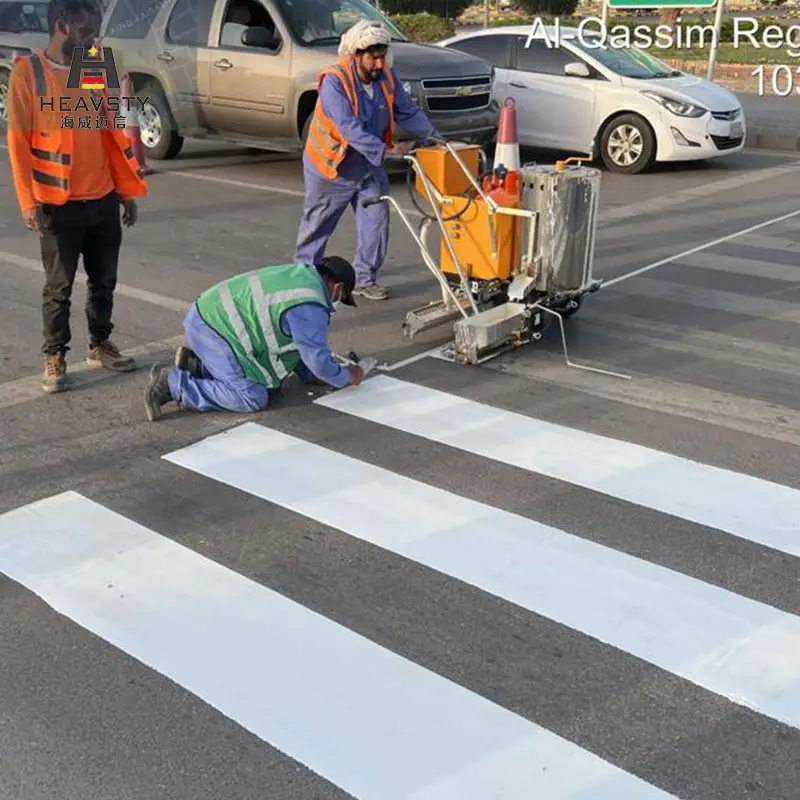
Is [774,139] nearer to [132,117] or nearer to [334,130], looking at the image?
[132,117]

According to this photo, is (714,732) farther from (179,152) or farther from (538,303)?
(179,152)

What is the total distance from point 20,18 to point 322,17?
6.61m

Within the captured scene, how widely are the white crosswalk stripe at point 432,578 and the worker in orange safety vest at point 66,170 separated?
128cm

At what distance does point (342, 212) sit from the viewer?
740 centimetres

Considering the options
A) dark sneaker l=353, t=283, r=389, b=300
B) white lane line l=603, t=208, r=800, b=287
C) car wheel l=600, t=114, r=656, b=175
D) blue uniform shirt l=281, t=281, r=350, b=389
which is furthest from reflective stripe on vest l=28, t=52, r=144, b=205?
car wheel l=600, t=114, r=656, b=175

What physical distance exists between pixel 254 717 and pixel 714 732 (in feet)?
4.46

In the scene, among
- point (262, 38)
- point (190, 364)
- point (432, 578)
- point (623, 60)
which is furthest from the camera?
point (623, 60)

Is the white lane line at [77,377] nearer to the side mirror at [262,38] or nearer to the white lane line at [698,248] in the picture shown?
the white lane line at [698,248]

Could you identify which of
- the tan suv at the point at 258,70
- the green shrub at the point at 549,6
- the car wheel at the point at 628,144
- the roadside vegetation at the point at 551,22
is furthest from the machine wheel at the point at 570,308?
the green shrub at the point at 549,6

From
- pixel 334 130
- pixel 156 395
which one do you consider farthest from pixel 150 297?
pixel 156 395

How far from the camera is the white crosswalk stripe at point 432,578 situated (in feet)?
9.85

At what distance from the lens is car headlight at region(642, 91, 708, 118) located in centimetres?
1234

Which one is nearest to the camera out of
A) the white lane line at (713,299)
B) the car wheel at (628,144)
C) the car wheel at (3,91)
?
the white lane line at (713,299)

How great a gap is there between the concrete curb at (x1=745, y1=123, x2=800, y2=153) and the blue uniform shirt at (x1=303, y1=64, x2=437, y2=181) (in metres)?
9.33
